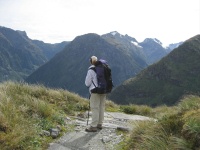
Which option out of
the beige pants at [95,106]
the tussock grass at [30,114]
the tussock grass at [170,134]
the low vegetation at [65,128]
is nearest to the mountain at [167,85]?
the tussock grass at [30,114]

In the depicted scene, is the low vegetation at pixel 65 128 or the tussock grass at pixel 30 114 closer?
the low vegetation at pixel 65 128

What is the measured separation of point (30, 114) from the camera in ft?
33.3

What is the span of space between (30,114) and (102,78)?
2691 millimetres

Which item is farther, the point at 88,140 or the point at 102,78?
Result: the point at 102,78

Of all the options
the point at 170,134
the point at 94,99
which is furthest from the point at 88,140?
the point at 170,134

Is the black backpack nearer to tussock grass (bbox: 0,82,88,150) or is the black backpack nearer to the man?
the man

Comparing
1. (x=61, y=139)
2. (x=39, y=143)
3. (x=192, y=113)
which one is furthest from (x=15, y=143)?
(x=192, y=113)

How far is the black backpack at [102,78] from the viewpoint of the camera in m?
10.4

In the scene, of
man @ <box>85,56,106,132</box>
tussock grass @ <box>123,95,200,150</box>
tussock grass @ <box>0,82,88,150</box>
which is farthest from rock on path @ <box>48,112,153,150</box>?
tussock grass @ <box>123,95,200,150</box>

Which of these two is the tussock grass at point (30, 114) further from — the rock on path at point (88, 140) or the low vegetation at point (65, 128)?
the rock on path at point (88, 140)

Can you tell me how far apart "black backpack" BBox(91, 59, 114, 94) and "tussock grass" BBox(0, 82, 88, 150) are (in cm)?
180

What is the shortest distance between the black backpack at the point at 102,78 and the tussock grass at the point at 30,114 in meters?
1.80

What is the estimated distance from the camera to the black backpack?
10.4 m

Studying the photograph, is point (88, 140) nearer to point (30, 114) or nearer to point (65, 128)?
point (65, 128)
